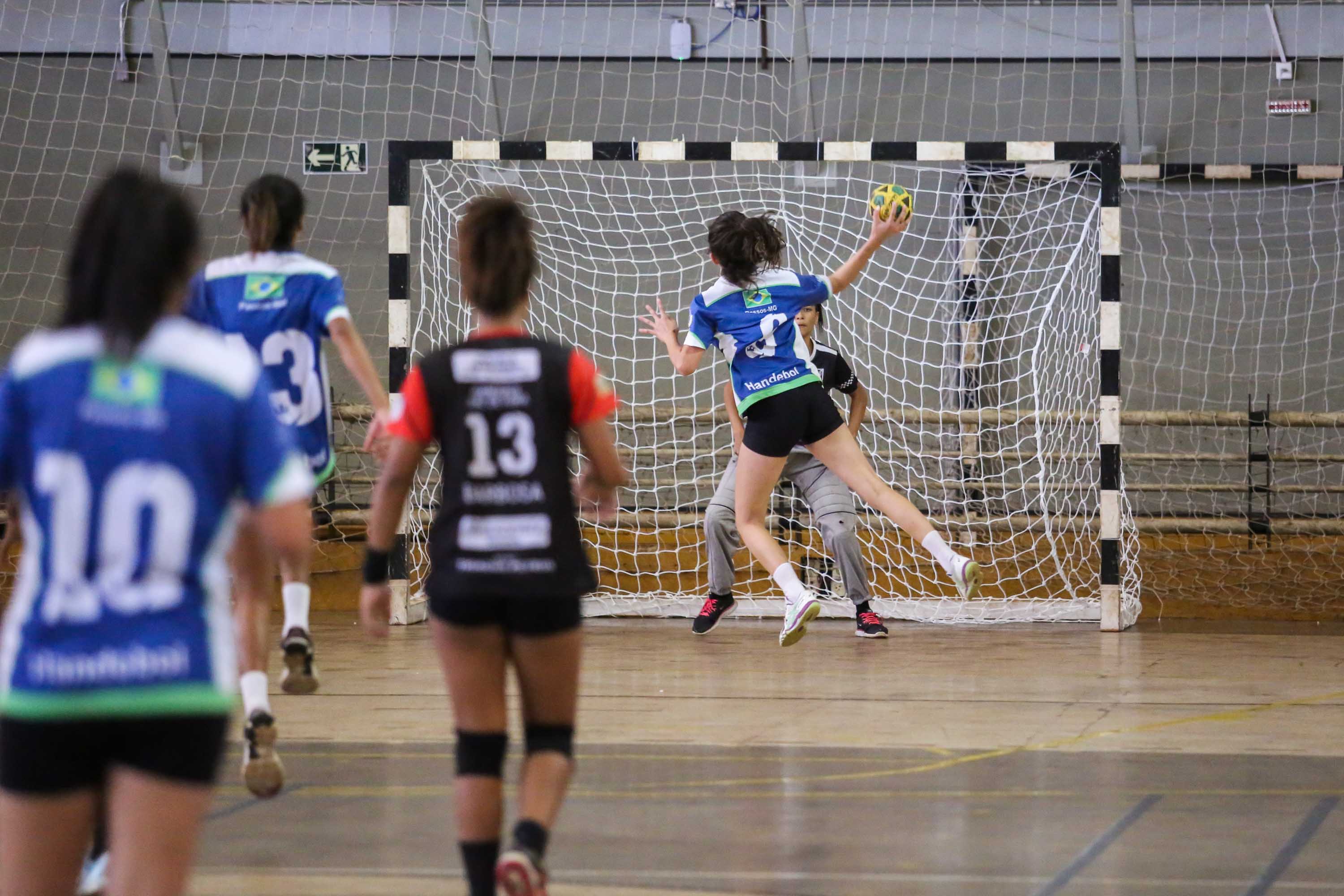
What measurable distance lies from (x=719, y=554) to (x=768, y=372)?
1664mm

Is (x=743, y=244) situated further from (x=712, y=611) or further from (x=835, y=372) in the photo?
(x=712, y=611)

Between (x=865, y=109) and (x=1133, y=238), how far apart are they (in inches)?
92.8

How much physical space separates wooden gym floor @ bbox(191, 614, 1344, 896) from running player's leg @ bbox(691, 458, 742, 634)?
419 mm

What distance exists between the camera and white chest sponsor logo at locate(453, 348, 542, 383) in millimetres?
2943

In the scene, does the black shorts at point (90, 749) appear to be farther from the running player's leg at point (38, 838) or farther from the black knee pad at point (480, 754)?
the black knee pad at point (480, 754)

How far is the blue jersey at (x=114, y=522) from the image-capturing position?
1.85m

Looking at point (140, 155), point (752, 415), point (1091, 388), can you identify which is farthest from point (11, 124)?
point (1091, 388)

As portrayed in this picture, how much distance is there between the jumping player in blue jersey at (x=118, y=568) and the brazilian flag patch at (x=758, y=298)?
16.0ft

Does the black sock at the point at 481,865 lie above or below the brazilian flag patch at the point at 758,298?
below

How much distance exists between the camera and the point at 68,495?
6.08 feet

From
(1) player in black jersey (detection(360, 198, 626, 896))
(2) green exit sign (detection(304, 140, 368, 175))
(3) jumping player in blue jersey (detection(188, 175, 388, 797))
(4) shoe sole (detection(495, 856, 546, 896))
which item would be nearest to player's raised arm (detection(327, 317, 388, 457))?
(3) jumping player in blue jersey (detection(188, 175, 388, 797))

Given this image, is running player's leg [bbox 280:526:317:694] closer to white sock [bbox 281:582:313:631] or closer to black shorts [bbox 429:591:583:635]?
white sock [bbox 281:582:313:631]

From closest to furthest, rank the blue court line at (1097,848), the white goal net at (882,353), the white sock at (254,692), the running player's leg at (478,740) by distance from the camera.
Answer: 1. the running player's leg at (478,740)
2. the blue court line at (1097,848)
3. the white sock at (254,692)
4. the white goal net at (882,353)

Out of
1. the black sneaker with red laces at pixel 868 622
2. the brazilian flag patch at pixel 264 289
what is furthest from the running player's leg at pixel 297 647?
the black sneaker with red laces at pixel 868 622
